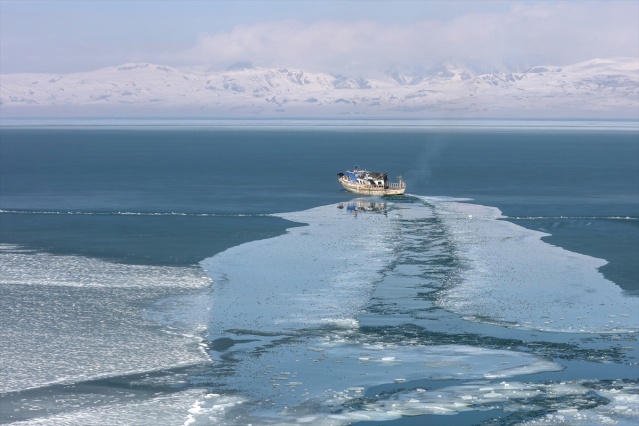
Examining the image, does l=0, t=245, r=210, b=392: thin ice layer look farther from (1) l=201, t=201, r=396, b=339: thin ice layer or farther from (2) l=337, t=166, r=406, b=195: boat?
(2) l=337, t=166, r=406, b=195: boat

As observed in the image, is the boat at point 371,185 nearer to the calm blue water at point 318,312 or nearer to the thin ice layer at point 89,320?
the calm blue water at point 318,312

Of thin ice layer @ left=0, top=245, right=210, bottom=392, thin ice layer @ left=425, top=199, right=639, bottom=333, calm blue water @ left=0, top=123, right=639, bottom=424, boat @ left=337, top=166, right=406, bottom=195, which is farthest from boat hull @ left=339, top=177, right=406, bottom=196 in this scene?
thin ice layer @ left=0, top=245, right=210, bottom=392

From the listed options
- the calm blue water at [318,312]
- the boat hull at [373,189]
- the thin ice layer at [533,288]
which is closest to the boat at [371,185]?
the boat hull at [373,189]

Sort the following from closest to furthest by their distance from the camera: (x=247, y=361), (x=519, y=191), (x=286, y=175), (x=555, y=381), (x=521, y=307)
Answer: (x=555, y=381), (x=247, y=361), (x=521, y=307), (x=519, y=191), (x=286, y=175)

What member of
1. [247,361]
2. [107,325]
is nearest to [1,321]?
[107,325]

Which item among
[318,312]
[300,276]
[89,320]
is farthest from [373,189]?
[89,320]

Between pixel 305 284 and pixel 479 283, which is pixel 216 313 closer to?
pixel 305 284

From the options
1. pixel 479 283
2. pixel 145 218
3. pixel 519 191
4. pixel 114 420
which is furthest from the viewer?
Answer: pixel 519 191
